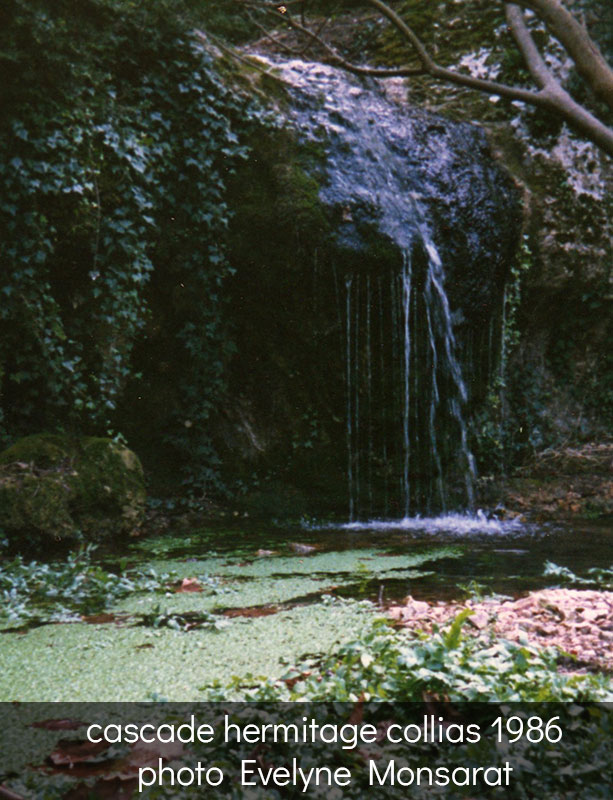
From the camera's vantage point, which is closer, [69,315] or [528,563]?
[528,563]

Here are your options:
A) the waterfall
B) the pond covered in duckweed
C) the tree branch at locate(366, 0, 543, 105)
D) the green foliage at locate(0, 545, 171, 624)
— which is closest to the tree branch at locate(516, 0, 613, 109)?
the tree branch at locate(366, 0, 543, 105)

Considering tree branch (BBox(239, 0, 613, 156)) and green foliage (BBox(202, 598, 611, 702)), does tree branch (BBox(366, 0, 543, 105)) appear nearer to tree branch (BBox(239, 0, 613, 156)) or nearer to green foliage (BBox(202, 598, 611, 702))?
tree branch (BBox(239, 0, 613, 156))

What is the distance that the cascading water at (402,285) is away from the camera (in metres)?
6.62

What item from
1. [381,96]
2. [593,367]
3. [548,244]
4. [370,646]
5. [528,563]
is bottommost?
[528,563]

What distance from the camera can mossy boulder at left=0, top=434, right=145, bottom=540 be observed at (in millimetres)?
4816

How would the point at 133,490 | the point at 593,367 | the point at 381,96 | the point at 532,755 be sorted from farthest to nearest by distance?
1. the point at 593,367
2. the point at 381,96
3. the point at 133,490
4. the point at 532,755

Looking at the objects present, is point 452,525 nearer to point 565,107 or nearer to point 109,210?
point 565,107

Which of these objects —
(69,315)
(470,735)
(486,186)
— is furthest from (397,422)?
(470,735)

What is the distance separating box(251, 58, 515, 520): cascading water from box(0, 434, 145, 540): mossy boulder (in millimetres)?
2379

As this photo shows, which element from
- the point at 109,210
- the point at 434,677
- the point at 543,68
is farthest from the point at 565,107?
the point at 434,677

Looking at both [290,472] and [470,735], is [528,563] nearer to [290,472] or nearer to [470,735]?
[470,735]

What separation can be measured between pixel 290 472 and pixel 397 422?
1132mm

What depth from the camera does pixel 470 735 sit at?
1.96m

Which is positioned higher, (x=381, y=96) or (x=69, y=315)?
(x=381, y=96)
